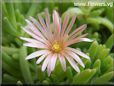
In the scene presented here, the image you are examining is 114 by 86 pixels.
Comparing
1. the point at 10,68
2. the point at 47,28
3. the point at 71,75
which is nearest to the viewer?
the point at 47,28

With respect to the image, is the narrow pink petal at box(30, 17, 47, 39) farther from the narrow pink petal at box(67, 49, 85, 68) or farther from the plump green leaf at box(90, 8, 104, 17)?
the plump green leaf at box(90, 8, 104, 17)

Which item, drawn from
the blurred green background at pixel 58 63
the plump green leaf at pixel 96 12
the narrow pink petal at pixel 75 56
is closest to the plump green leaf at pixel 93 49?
the blurred green background at pixel 58 63

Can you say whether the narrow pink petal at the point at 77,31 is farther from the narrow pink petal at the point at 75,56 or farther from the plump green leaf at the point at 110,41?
the plump green leaf at the point at 110,41

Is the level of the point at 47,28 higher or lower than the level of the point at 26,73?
higher

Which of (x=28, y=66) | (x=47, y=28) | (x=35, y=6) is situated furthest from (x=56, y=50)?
(x=35, y=6)

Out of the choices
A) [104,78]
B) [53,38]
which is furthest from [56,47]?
[104,78]

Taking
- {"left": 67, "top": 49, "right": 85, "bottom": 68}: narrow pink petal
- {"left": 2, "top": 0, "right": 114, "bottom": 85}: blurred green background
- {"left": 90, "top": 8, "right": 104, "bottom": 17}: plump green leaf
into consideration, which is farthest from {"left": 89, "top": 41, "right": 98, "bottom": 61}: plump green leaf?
{"left": 90, "top": 8, "right": 104, "bottom": 17}: plump green leaf

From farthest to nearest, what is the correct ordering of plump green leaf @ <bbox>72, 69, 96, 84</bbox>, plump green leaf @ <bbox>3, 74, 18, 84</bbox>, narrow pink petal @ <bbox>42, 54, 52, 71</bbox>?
plump green leaf @ <bbox>3, 74, 18, 84</bbox> < plump green leaf @ <bbox>72, 69, 96, 84</bbox> < narrow pink petal @ <bbox>42, 54, 52, 71</bbox>

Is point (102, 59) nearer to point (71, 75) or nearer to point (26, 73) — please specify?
point (71, 75)
